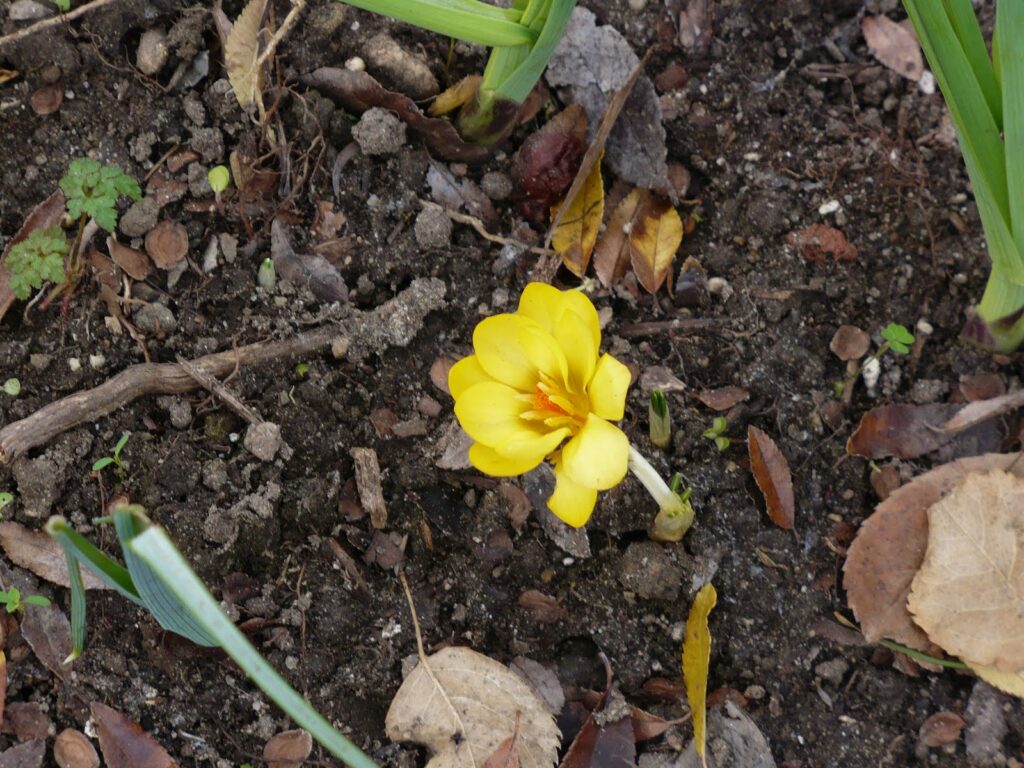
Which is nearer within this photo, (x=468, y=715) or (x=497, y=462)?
(x=497, y=462)

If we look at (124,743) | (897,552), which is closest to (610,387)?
(897,552)

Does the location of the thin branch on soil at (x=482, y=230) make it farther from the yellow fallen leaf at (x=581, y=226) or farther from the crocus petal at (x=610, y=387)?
the crocus petal at (x=610, y=387)

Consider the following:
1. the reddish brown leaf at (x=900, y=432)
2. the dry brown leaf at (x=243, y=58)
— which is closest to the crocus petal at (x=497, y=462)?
the reddish brown leaf at (x=900, y=432)

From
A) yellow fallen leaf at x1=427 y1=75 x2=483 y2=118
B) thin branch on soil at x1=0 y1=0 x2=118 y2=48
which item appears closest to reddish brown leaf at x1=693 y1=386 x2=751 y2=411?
yellow fallen leaf at x1=427 y1=75 x2=483 y2=118

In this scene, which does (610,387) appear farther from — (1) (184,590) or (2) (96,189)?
(2) (96,189)

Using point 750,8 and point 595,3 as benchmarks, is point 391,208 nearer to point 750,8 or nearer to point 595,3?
point 595,3

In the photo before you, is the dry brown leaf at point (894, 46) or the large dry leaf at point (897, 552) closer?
the large dry leaf at point (897, 552)

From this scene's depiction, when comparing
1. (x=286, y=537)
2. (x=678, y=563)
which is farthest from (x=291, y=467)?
(x=678, y=563)
